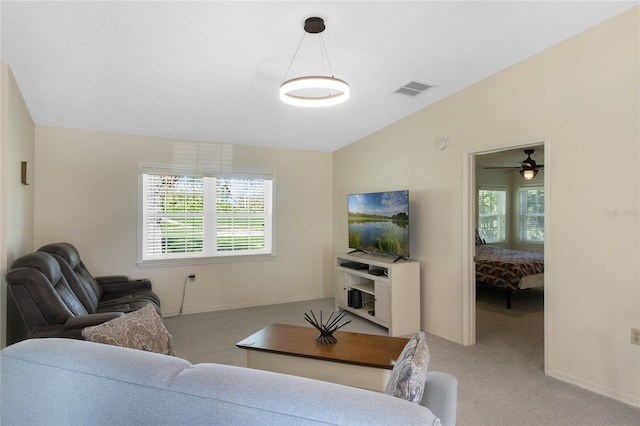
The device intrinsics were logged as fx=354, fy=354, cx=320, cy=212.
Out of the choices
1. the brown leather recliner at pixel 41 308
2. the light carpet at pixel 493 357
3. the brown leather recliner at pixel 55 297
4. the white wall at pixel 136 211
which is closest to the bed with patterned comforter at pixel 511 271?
the light carpet at pixel 493 357

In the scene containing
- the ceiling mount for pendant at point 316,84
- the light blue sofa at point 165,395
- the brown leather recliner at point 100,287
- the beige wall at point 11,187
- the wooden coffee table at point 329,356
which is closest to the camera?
the light blue sofa at point 165,395

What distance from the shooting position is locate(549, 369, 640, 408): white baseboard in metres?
2.53

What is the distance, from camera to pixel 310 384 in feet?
3.72

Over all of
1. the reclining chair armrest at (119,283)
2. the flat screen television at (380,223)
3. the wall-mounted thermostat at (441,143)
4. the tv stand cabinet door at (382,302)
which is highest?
the wall-mounted thermostat at (441,143)

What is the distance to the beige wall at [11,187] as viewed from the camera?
271 cm

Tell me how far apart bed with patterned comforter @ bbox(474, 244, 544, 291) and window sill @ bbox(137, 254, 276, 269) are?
3.04m

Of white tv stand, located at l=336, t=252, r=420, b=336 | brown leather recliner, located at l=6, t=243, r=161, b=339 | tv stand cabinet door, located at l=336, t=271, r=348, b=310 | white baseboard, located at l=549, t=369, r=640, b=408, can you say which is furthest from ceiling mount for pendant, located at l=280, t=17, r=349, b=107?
white baseboard, located at l=549, t=369, r=640, b=408

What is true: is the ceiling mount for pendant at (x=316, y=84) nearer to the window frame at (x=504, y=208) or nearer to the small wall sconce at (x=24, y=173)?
the small wall sconce at (x=24, y=173)

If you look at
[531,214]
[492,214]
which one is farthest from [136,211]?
[531,214]

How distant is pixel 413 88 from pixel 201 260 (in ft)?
11.4

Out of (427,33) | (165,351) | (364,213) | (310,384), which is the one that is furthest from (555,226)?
(165,351)

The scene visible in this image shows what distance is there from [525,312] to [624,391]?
2274 mm

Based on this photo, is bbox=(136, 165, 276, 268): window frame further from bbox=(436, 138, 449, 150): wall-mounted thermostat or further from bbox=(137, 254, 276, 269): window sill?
bbox=(436, 138, 449, 150): wall-mounted thermostat

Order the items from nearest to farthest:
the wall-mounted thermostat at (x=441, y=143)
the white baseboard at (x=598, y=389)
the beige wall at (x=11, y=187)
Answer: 1. the white baseboard at (x=598, y=389)
2. the beige wall at (x=11, y=187)
3. the wall-mounted thermostat at (x=441, y=143)
